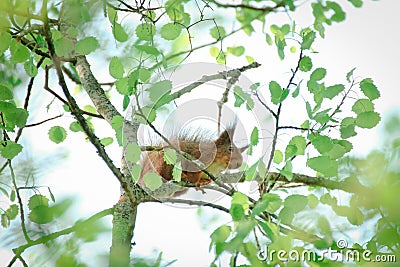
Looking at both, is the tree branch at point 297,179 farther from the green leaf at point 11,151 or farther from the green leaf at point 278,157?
the green leaf at point 11,151

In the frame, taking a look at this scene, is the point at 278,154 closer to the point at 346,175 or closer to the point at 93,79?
the point at 346,175

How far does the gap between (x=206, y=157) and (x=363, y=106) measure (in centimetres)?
58

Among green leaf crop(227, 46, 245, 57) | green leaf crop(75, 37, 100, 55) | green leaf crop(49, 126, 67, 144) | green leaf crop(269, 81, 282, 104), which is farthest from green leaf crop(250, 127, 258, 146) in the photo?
green leaf crop(227, 46, 245, 57)

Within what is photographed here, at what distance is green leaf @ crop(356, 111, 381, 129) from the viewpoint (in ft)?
3.40

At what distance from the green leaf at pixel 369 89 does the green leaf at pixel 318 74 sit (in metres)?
0.08

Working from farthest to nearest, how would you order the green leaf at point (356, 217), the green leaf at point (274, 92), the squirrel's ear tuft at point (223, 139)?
the squirrel's ear tuft at point (223, 139) < the green leaf at point (274, 92) < the green leaf at point (356, 217)

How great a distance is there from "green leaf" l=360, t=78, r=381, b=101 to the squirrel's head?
0.59 meters

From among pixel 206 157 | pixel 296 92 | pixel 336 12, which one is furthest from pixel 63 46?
pixel 336 12

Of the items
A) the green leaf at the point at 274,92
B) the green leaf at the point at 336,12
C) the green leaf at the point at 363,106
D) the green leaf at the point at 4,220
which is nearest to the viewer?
the green leaf at the point at 274,92

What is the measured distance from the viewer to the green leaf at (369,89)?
107 cm

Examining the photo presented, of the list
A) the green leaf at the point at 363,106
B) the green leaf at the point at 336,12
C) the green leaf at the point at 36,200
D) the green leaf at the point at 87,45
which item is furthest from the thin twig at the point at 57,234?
the green leaf at the point at 336,12

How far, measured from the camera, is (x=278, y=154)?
1142 mm

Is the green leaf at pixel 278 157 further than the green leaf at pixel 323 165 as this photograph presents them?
Yes

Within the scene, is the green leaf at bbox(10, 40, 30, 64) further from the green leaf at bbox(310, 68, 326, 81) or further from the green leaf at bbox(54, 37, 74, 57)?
the green leaf at bbox(310, 68, 326, 81)
